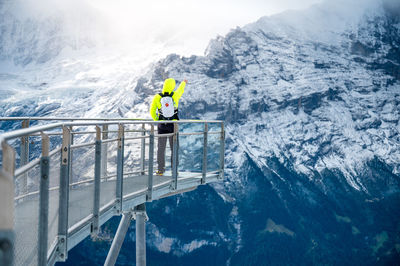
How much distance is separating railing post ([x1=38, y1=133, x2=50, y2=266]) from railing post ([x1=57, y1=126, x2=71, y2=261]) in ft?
1.86

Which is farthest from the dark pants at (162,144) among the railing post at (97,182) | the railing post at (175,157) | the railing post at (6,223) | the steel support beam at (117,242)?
the railing post at (6,223)

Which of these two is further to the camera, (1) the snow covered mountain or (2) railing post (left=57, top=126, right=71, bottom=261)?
(1) the snow covered mountain

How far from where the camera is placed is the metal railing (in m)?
2.24

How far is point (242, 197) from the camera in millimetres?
74125

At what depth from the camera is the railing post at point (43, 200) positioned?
2.73 meters

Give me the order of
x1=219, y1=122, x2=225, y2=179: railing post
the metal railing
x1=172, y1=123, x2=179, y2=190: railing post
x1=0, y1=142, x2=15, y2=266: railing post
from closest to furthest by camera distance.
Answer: x1=0, y1=142, x2=15, y2=266: railing post < the metal railing < x1=172, y1=123, x2=179, y2=190: railing post < x1=219, y1=122, x2=225, y2=179: railing post

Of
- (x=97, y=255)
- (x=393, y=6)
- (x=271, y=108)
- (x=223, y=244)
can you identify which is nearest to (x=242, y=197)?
(x=223, y=244)

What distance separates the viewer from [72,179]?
14.9 feet

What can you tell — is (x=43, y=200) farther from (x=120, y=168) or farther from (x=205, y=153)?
(x=205, y=153)

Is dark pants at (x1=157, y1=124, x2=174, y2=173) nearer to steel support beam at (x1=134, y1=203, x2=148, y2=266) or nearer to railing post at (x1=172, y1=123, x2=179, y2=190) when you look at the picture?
railing post at (x1=172, y1=123, x2=179, y2=190)

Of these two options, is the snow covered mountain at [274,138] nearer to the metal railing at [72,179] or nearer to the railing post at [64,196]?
the metal railing at [72,179]

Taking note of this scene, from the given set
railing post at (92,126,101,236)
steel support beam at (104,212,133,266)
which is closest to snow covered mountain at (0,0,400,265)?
steel support beam at (104,212,133,266)

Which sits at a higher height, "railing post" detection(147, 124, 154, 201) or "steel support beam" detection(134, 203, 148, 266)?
"railing post" detection(147, 124, 154, 201)

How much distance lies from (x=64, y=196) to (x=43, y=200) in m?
0.78
